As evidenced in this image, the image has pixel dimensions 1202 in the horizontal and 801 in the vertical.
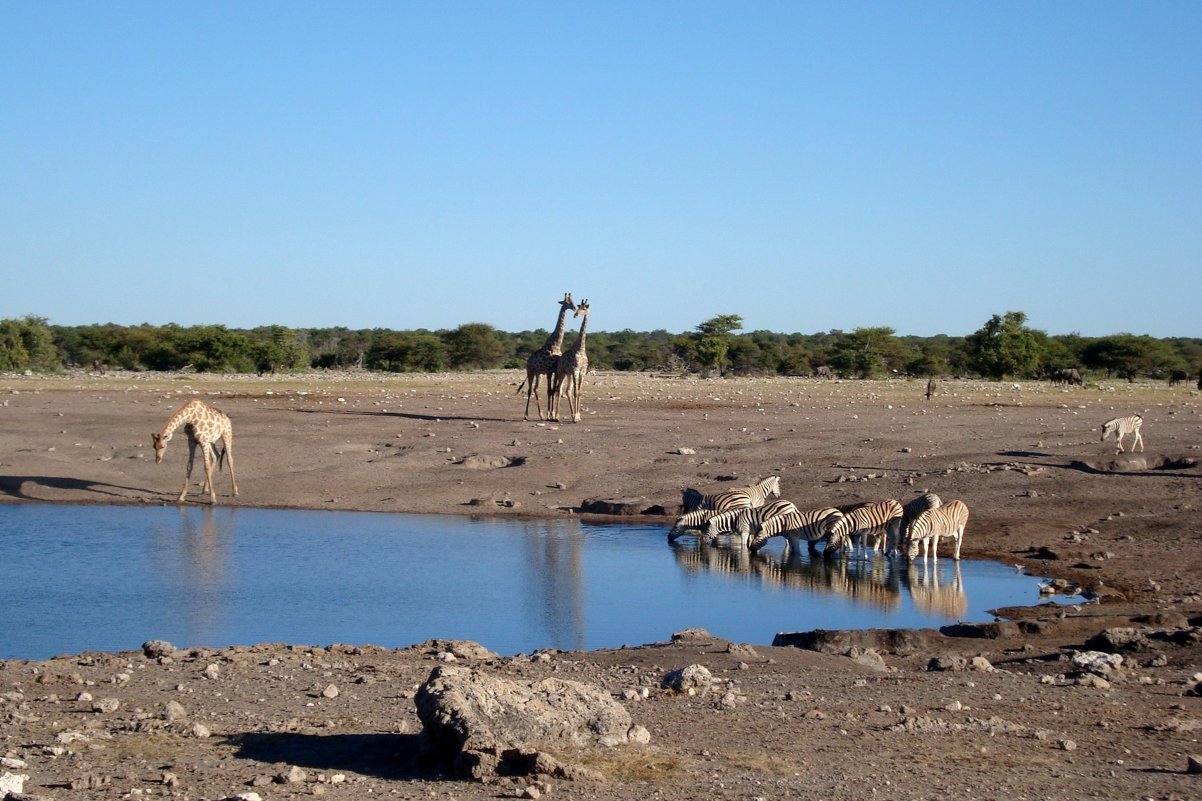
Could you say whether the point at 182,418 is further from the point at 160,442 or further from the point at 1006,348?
the point at 1006,348

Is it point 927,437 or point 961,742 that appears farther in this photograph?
point 927,437

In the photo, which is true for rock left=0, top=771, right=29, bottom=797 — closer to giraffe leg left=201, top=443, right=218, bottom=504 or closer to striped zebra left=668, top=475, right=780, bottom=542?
striped zebra left=668, top=475, right=780, bottom=542

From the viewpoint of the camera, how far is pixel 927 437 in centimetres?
2684

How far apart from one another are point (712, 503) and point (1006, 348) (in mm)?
49562

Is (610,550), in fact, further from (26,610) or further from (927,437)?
(927,437)

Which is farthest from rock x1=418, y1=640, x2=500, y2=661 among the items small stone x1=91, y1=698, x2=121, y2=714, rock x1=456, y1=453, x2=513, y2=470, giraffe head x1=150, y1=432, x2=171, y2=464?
rock x1=456, y1=453, x2=513, y2=470

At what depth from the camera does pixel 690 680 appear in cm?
909

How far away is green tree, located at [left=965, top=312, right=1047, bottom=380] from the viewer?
210 ft

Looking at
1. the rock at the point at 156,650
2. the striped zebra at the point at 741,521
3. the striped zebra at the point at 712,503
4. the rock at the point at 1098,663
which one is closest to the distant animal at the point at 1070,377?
the striped zebra at the point at 712,503

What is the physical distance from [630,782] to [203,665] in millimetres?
4258

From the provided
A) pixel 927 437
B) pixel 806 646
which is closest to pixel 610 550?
pixel 806 646

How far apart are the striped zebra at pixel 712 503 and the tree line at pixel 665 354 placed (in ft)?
156

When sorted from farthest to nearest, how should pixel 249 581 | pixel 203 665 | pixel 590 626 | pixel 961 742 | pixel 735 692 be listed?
pixel 249 581 → pixel 590 626 → pixel 203 665 → pixel 735 692 → pixel 961 742

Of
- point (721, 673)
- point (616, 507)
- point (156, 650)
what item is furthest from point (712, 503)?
point (156, 650)
